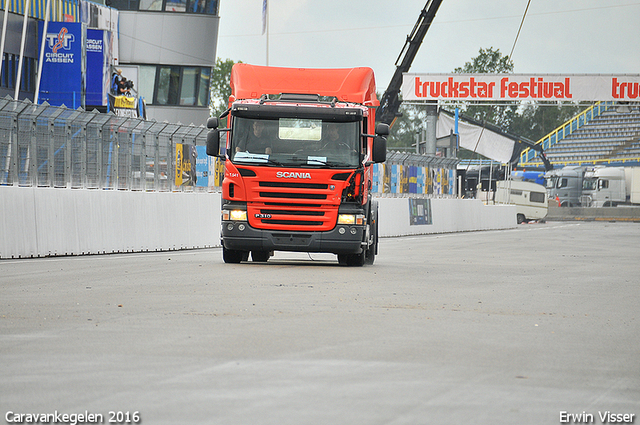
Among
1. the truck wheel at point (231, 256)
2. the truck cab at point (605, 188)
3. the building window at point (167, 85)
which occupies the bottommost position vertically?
the truck wheel at point (231, 256)

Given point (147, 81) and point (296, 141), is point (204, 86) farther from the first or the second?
point (296, 141)

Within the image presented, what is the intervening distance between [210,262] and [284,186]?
235cm

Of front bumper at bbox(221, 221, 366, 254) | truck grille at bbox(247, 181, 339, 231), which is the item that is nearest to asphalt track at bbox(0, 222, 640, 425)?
front bumper at bbox(221, 221, 366, 254)

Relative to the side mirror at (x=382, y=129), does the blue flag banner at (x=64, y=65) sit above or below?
above

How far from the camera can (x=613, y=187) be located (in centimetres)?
6644

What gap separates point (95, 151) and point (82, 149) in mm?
475

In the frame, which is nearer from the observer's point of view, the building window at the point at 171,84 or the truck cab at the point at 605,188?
the building window at the point at 171,84

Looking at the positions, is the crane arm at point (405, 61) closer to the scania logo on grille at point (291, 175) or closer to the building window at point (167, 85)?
the building window at point (167, 85)

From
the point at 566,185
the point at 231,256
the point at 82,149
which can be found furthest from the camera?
the point at 566,185

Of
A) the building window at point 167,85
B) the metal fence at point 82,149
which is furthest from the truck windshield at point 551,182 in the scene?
the metal fence at point 82,149

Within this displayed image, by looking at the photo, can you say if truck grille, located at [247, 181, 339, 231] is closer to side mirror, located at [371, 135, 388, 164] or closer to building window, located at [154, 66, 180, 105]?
side mirror, located at [371, 135, 388, 164]

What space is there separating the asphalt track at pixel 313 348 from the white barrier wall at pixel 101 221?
9.13 ft

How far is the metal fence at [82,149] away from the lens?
16.8 meters

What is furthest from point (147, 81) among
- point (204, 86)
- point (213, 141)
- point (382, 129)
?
point (382, 129)
